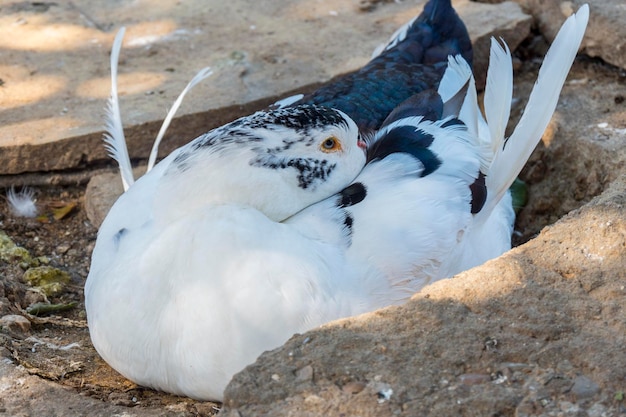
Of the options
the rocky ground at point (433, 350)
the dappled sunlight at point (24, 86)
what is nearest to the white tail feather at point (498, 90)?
the rocky ground at point (433, 350)

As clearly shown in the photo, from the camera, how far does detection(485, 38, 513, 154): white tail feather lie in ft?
11.6

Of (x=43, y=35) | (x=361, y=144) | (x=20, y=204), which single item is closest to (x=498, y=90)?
(x=361, y=144)

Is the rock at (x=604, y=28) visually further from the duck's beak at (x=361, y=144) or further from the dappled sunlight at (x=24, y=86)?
the dappled sunlight at (x=24, y=86)

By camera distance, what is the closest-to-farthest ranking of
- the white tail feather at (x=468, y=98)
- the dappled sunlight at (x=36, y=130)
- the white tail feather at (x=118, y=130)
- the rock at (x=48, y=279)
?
the white tail feather at (x=468, y=98) < the rock at (x=48, y=279) < the white tail feather at (x=118, y=130) < the dappled sunlight at (x=36, y=130)

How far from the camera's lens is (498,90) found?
356 centimetres

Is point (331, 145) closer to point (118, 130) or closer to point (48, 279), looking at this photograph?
point (118, 130)

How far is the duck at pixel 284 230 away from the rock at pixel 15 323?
17.9 inches

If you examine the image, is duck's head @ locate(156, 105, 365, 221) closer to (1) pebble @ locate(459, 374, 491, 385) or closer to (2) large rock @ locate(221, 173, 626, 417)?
(2) large rock @ locate(221, 173, 626, 417)

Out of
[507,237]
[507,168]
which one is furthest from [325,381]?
[507,237]

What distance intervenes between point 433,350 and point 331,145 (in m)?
0.92

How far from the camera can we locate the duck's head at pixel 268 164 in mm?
2971

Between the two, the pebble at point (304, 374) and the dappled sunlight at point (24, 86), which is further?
the dappled sunlight at point (24, 86)

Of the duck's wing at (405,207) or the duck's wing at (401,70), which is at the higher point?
the duck's wing at (405,207)

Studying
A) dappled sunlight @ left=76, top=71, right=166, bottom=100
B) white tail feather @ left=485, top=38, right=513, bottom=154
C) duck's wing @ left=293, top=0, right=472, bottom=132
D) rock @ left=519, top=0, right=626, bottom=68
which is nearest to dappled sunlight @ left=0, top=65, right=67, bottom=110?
dappled sunlight @ left=76, top=71, right=166, bottom=100
